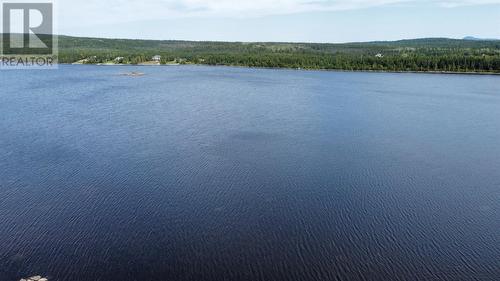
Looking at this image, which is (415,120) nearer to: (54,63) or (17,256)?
(17,256)

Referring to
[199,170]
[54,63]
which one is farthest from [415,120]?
[54,63]

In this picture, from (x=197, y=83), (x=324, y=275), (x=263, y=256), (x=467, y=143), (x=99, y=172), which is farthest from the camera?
(x=197, y=83)

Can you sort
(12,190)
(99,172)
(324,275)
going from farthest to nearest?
(99,172) < (12,190) < (324,275)

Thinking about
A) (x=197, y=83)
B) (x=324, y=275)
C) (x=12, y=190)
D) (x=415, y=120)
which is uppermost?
(x=197, y=83)

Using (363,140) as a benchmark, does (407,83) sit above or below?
above

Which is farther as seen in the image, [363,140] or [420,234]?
[363,140]

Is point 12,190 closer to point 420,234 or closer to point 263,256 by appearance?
point 263,256

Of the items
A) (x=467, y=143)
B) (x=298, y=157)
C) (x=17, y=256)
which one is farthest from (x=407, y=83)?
(x=17, y=256)
